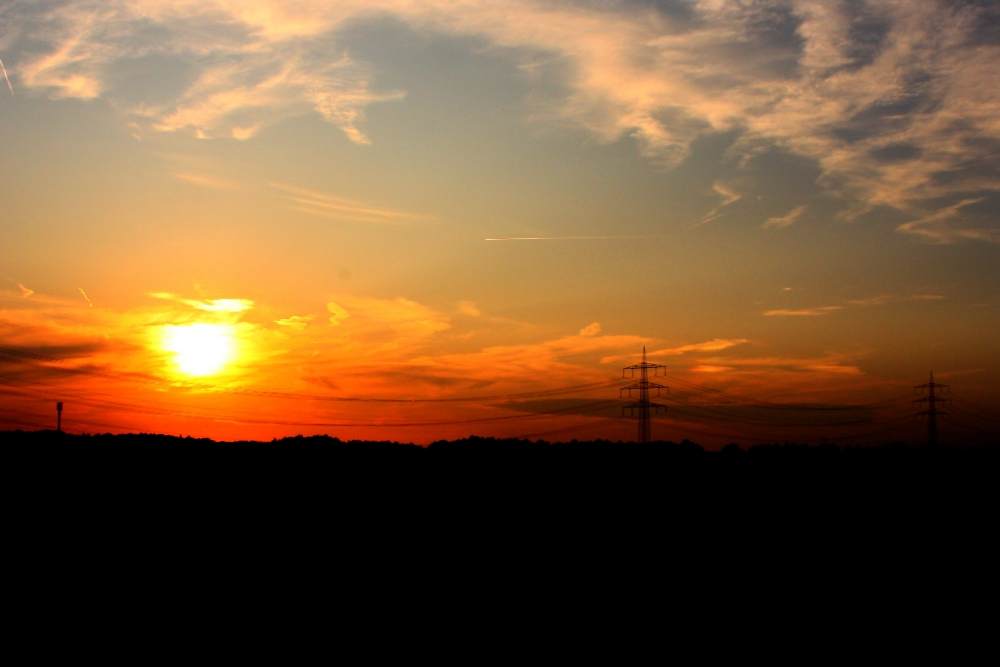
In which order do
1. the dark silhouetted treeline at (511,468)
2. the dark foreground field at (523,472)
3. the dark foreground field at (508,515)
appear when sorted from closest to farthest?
the dark foreground field at (508,515)
the dark foreground field at (523,472)
the dark silhouetted treeline at (511,468)

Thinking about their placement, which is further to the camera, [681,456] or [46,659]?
[681,456]

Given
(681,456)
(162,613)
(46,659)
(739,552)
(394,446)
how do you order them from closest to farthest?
(46,659) < (162,613) < (739,552) < (681,456) < (394,446)

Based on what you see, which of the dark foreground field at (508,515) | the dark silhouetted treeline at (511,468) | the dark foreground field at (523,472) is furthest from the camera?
the dark silhouetted treeline at (511,468)

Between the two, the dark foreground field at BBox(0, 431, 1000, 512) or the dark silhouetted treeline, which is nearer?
the dark foreground field at BBox(0, 431, 1000, 512)

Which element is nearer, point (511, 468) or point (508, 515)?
point (508, 515)

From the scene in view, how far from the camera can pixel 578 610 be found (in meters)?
27.2

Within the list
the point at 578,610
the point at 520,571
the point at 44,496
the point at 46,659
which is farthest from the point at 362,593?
the point at 44,496

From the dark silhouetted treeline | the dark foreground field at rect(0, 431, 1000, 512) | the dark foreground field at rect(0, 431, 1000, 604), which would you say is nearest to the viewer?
the dark foreground field at rect(0, 431, 1000, 604)

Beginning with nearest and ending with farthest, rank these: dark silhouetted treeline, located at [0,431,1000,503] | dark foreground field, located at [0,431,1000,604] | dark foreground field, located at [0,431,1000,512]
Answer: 1. dark foreground field, located at [0,431,1000,604]
2. dark foreground field, located at [0,431,1000,512]
3. dark silhouetted treeline, located at [0,431,1000,503]

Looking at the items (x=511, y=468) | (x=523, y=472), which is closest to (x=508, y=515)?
(x=523, y=472)

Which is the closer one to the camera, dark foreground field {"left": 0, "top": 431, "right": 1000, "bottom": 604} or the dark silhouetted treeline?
dark foreground field {"left": 0, "top": 431, "right": 1000, "bottom": 604}

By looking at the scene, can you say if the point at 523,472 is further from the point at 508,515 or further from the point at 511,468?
the point at 508,515

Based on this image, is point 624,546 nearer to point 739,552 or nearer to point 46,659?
point 739,552

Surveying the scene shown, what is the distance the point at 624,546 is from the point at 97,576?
21.9 m
